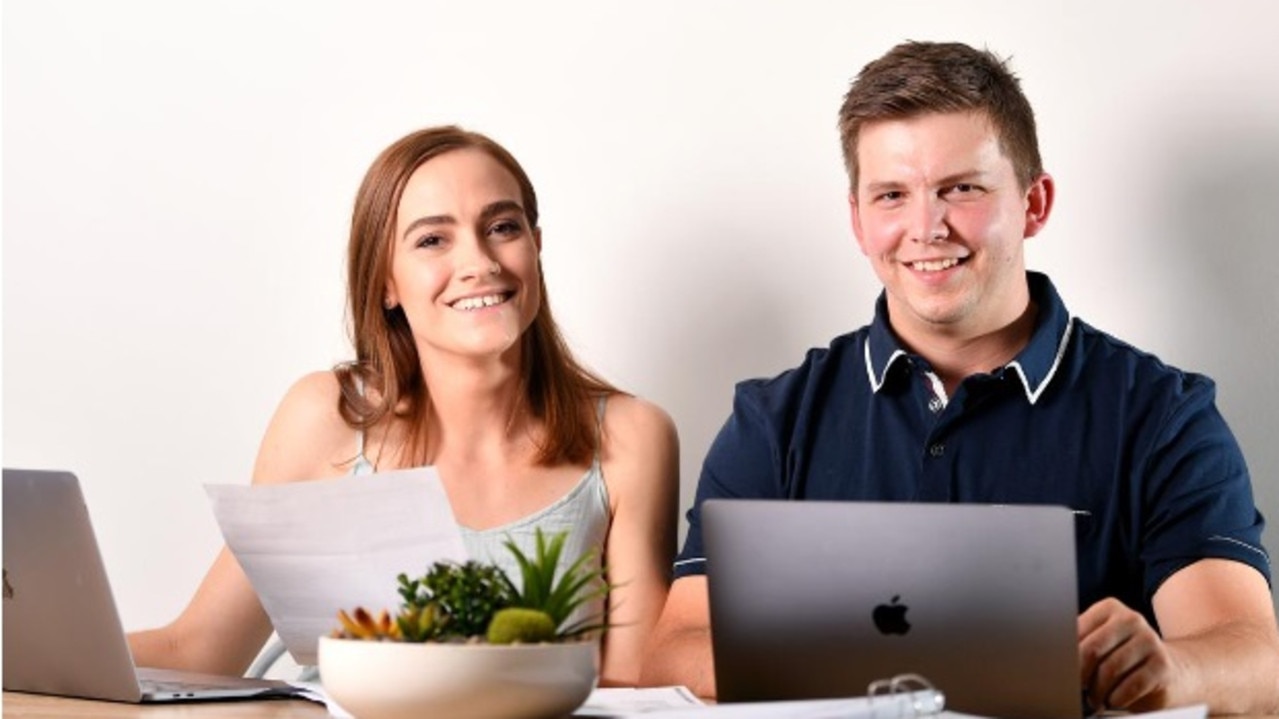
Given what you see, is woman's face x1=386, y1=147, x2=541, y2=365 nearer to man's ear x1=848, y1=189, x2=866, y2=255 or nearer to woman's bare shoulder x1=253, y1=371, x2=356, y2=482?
woman's bare shoulder x1=253, y1=371, x2=356, y2=482

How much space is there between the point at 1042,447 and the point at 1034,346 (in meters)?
0.14

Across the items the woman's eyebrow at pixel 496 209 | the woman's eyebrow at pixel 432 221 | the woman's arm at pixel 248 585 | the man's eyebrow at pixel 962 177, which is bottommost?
the woman's arm at pixel 248 585

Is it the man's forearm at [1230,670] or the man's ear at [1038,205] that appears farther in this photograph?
the man's ear at [1038,205]

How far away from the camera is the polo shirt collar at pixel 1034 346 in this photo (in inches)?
95.7

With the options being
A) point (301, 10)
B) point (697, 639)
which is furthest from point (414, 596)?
point (301, 10)

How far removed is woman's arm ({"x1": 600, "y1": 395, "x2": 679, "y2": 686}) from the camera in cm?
265

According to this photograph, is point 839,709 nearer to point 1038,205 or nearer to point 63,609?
point 63,609

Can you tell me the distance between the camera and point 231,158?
3.17 metres

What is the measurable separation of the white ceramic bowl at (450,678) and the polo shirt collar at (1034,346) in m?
1.05

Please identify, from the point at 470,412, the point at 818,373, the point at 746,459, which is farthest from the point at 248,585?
the point at 818,373

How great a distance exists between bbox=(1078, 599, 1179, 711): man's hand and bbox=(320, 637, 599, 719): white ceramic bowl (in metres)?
0.53

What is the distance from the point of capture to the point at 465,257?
2707mm

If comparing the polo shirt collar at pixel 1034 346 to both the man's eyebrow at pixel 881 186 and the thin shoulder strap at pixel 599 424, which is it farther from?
Result: the thin shoulder strap at pixel 599 424

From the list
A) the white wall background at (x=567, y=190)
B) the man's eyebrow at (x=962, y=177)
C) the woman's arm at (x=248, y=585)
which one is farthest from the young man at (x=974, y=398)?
the woman's arm at (x=248, y=585)
